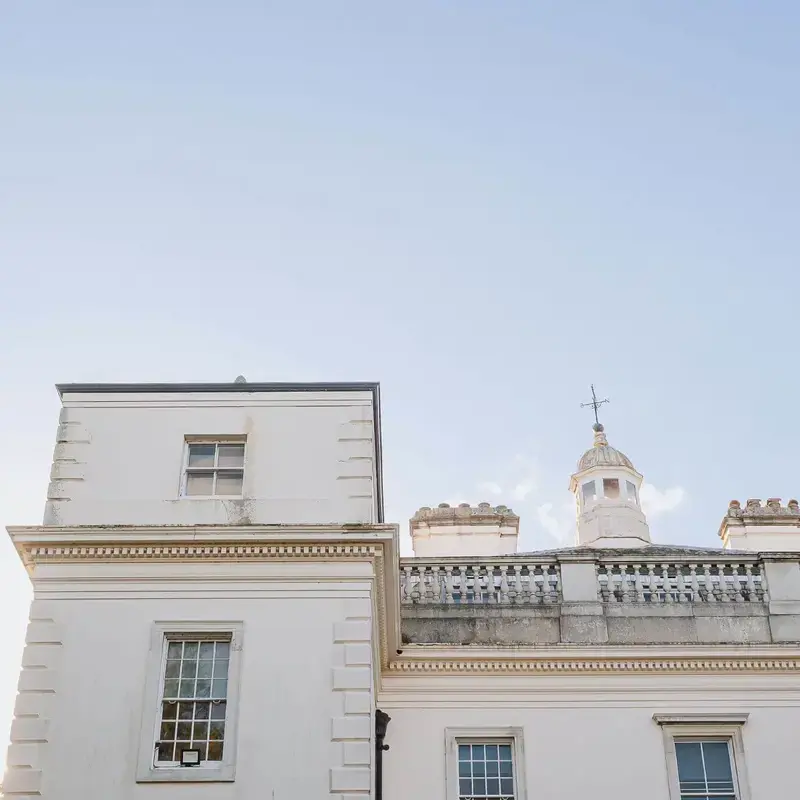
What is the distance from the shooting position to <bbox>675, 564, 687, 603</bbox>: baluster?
19656 millimetres

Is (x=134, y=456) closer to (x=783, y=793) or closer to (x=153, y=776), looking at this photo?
(x=153, y=776)

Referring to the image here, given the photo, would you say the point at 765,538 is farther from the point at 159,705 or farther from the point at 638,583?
the point at 159,705

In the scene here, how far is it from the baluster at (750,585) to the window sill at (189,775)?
8983 millimetres

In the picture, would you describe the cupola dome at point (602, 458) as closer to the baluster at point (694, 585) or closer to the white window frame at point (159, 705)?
the baluster at point (694, 585)

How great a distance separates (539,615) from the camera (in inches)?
766

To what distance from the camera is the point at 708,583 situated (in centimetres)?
1977

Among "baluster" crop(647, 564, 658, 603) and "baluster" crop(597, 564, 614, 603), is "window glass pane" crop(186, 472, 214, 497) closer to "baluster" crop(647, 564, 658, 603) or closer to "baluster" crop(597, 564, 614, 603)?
"baluster" crop(597, 564, 614, 603)

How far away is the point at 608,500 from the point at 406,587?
809 centimetres

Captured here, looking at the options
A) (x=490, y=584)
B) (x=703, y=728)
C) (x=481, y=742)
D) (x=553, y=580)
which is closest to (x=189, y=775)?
(x=481, y=742)

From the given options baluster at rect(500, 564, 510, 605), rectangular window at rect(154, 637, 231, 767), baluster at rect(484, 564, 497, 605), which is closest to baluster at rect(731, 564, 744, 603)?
baluster at rect(500, 564, 510, 605)

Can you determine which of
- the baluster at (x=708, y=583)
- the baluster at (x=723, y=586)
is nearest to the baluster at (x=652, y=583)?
the baluster at (x=708, y=583)

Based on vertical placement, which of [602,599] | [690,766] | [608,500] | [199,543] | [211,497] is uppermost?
[608,500]

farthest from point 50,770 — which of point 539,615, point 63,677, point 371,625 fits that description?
point 539,615

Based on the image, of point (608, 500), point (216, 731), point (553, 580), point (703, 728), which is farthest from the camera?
point (608, 500)
